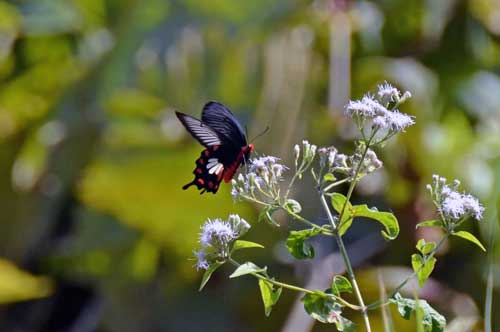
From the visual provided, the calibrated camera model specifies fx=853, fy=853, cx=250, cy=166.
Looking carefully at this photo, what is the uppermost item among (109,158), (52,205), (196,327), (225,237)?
(225,237)

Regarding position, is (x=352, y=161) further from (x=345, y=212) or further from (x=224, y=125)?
(x=224, y=125)

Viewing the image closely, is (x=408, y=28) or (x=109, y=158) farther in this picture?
(x=408, y=28)

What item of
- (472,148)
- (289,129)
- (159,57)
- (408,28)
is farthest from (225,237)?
(408,28)

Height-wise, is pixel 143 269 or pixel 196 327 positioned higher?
pixel 143 269

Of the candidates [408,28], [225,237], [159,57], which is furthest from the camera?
[408,28]

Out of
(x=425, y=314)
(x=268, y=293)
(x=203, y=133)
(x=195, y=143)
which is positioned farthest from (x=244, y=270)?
(x=195, y=143)

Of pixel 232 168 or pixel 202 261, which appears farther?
pixel 232 168

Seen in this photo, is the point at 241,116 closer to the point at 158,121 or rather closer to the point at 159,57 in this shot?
the point at 158,121

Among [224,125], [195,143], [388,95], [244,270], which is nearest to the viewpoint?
[244,270]
